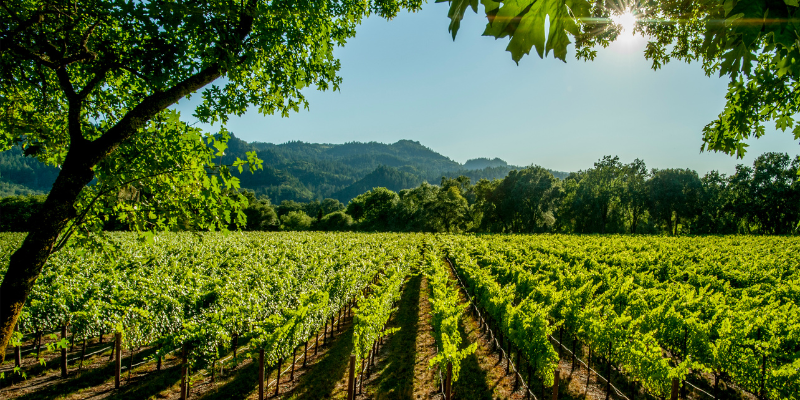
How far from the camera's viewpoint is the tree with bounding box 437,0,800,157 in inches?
43.8

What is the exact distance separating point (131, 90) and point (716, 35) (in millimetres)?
5672

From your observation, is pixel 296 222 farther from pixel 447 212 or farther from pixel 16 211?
pixel 16 211

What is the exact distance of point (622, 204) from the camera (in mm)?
55781

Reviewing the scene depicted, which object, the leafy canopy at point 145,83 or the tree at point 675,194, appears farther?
the tree at point 675,194

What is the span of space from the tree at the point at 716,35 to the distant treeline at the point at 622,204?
51.6m

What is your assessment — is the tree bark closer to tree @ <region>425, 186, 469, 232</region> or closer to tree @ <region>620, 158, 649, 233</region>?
tree @ <region>425, 186, 469, 232</region>

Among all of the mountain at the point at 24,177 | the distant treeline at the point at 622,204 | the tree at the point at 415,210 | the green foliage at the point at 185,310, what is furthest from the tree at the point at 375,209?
the mountain at the point at 24,177

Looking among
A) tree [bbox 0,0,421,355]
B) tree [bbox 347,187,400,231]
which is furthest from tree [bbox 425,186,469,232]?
tree [bbox 0,0,421,355]

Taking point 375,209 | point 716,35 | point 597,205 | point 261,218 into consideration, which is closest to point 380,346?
point 716,35

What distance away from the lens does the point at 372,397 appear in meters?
7.59

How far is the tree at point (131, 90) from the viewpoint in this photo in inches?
96.9

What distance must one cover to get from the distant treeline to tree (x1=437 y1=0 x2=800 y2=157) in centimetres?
5161

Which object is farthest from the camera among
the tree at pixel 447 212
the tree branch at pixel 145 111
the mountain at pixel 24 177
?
the mountain at pixel 24 177

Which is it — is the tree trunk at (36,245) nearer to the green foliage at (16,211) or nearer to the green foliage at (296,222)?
the green foliage at (16,211)
